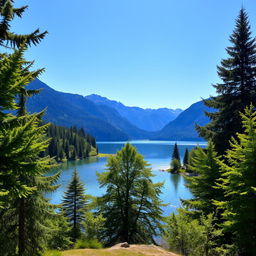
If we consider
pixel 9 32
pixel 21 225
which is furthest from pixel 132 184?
pixel 9 32

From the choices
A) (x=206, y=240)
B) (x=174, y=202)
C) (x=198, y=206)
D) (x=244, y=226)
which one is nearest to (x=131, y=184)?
(x=198, y=206)

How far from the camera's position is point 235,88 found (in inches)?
700

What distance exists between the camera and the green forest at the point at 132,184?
5.22 m

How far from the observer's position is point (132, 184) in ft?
68.0

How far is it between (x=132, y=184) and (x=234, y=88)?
1232cm

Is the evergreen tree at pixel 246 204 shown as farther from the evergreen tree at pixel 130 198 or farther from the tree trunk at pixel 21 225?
the evergreen tree at pixel 130 198

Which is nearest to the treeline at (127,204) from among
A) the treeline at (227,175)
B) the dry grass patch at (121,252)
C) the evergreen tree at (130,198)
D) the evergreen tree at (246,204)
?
the evergreen tree at (130,198)

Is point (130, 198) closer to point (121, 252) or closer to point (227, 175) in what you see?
point (121, 252)

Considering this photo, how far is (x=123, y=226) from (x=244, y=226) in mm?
12530

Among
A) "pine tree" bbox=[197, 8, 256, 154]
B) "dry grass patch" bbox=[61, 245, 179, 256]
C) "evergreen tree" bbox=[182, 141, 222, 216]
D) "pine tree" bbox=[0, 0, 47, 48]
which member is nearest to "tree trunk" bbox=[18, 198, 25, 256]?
"dry grass patch" bbox=[61, 245, 179, 256]

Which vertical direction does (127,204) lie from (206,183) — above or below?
below

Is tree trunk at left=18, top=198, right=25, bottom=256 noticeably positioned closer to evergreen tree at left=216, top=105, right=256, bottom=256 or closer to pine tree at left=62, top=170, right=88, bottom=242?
evergreen tree at left=216, top=105, right=256, bottom=256

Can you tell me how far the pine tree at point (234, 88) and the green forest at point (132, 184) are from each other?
73 millimetres

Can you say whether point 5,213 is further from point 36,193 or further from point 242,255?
point 242,255
